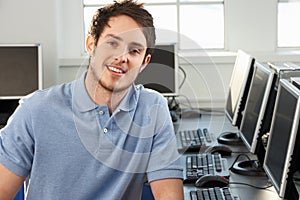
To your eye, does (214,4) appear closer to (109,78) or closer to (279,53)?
(279,53)

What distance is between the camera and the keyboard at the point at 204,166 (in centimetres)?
255

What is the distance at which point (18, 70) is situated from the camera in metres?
3.89

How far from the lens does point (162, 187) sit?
174 centimetres

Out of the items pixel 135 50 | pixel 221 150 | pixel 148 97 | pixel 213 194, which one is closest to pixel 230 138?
pixel 221 150

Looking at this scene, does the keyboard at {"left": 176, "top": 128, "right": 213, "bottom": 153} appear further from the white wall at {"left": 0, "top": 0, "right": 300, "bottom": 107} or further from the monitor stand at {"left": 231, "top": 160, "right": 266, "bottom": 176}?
the white wall at {"left": 0, "top": 0, "right": 300, "bottom": 107}

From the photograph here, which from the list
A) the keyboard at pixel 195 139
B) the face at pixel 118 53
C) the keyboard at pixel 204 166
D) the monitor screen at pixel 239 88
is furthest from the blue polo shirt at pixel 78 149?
the monitor screen at pixel 239 88

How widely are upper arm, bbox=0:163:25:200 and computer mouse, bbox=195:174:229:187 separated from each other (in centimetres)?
87

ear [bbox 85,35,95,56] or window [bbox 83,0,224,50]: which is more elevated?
window [bbox 83,0,224,50]

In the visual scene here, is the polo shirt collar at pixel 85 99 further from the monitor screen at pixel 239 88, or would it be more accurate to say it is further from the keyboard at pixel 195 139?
the monitor screen at pixel 239 88

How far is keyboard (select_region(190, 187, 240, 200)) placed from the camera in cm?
218

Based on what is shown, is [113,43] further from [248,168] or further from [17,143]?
[248,168]

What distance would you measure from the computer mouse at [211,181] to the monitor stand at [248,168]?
0.21 m

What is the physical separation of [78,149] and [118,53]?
29cm

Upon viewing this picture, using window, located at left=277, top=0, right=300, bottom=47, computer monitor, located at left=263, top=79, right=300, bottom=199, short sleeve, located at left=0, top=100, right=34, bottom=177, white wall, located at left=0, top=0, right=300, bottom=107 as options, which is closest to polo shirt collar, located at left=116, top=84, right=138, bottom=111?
short sleeve, located at left=0, top=100, right=34, bottom=177
